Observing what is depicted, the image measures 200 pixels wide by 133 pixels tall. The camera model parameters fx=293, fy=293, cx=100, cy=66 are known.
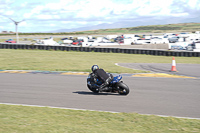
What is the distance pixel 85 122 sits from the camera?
6.99 meters

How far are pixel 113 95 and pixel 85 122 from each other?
4220 millimetres

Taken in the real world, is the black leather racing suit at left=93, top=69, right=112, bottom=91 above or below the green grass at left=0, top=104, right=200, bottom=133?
above

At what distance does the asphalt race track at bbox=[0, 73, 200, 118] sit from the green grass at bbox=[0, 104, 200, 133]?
1007 mm

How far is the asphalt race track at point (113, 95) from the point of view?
8.99 meters

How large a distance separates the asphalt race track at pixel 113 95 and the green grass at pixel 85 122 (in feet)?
3.30

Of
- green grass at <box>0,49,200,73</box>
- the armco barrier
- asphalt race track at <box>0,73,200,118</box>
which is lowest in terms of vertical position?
asphalt race track at <box>0,73,200,118</box>

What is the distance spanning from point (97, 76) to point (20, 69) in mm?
9163

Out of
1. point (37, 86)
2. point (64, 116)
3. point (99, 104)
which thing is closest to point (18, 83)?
point (37, 86)

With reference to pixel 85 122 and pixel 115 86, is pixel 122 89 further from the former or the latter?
pixel 85 122

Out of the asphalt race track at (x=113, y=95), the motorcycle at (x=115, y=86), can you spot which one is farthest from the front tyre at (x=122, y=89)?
the asphalt race track at (x=113, y=95)

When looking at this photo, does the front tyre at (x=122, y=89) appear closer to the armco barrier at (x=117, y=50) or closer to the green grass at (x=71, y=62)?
the green grass at (x=71, y=62)

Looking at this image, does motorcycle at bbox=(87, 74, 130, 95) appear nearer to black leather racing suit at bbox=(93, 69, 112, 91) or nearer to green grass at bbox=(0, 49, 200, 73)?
black leather racing suit at bbox=(93, 69, 112, 91)

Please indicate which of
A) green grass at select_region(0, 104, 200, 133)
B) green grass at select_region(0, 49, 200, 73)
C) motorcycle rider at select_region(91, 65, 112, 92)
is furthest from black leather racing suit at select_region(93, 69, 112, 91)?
green grass at select_region(0, 49, 200, 73)

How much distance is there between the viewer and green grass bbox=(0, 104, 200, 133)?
6287 millimetres
